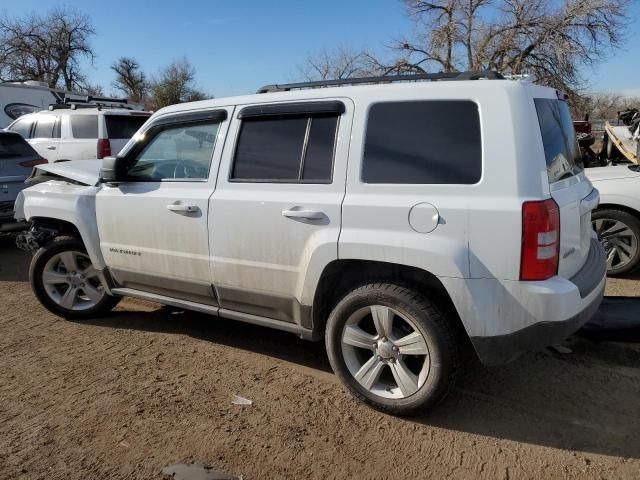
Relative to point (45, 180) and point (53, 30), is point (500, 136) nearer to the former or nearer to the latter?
point (45, 180)

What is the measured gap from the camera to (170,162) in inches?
158

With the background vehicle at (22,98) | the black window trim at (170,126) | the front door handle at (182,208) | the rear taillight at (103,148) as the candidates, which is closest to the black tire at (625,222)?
the black window trim at (170,126)

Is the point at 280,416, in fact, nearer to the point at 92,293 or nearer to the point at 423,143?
the point at 423,143

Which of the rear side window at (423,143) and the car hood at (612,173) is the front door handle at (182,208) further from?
the car hood at (612,173)

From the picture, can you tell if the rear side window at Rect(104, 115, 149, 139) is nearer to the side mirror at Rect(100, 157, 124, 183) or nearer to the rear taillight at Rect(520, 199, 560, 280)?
the side mirror at Rect(100, 157, 124, 183)

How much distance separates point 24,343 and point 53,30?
2036 inches

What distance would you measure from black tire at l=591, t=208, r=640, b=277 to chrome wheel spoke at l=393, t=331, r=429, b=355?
348 cm

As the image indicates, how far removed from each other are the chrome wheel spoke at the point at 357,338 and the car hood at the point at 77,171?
2.63 meters

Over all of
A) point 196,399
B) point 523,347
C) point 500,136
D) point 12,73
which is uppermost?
point 12,73

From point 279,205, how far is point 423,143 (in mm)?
975

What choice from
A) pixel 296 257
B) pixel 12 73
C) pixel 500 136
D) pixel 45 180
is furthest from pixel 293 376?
pixel 12 73

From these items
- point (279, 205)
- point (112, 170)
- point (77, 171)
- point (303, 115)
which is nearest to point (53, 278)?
point (77, 171)

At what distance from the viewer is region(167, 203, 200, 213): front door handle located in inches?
144

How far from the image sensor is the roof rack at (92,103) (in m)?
11.8
